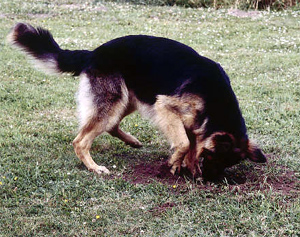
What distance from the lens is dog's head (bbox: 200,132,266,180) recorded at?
4.44 meters

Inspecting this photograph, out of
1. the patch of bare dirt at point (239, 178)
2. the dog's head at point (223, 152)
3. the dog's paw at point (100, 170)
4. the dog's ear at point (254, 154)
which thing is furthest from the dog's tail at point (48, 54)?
the dog's ear at point (254, 154)

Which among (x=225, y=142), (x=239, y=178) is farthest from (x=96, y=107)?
(x=239, y=178)

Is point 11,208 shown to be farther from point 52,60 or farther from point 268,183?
point 268,183

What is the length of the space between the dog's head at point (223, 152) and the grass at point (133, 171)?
0.19 m

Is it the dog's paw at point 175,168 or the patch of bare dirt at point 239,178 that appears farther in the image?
the dog's paw at point 175,168

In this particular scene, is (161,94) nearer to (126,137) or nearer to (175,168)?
(175,168)

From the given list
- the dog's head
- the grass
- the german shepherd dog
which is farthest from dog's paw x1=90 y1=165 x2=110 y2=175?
the dog's head

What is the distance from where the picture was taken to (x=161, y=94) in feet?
15.9

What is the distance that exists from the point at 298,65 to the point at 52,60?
6.05 metres

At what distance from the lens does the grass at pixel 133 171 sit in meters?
A: 3.82

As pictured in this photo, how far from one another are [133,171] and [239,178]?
4.00ft

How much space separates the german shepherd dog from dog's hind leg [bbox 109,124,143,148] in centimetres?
49

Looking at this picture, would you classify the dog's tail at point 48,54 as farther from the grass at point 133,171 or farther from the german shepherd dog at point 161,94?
the grass at point 133,171

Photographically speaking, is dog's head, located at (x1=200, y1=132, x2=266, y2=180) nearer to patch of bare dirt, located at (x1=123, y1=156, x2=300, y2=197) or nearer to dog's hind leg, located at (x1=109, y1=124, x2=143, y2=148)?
patch of bare dirt, located at (x1=123, y1=156, x2=300, y2=197)
